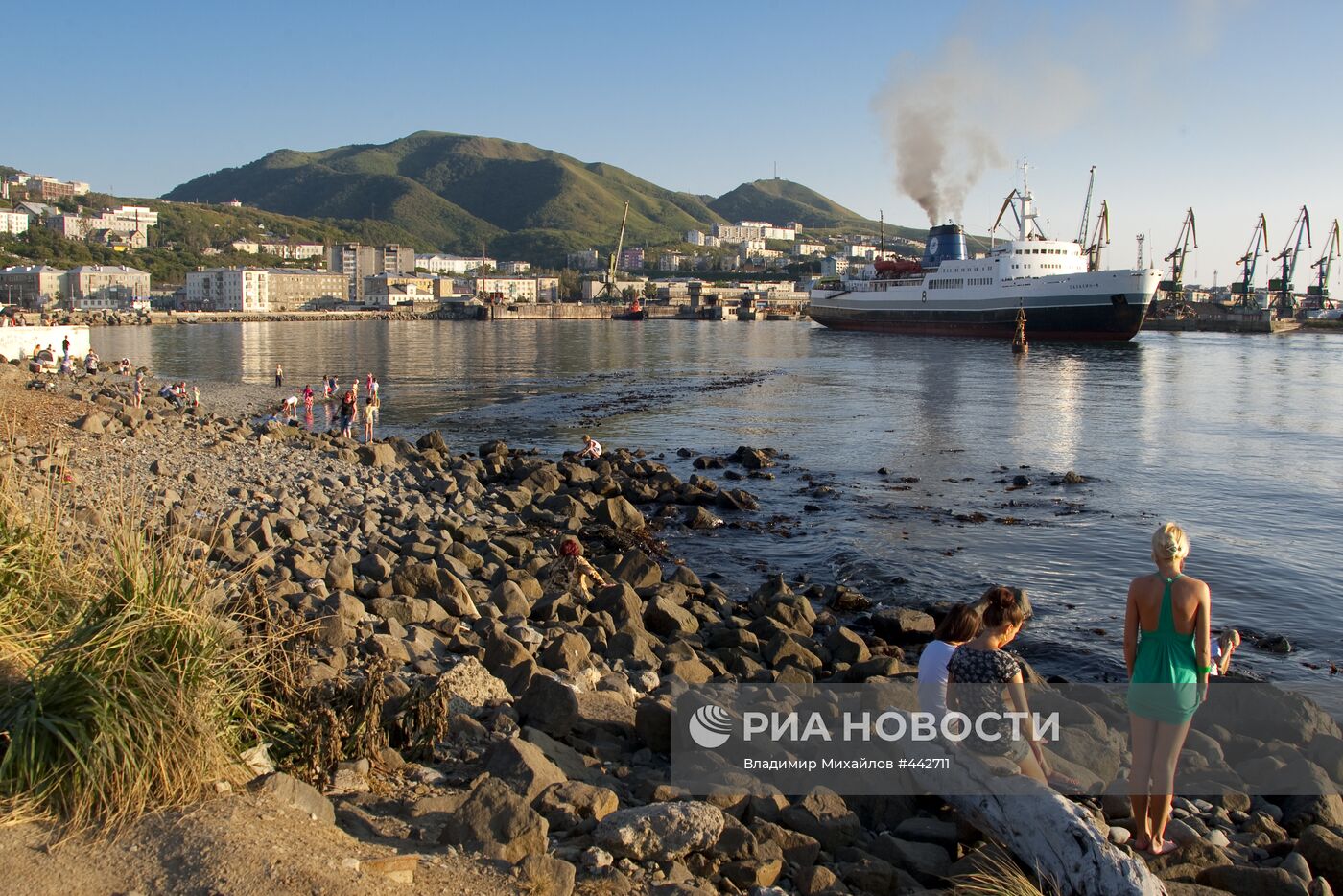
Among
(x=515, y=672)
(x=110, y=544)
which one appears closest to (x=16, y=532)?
(x=110, y=544)

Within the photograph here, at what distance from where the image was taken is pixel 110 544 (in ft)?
13.8

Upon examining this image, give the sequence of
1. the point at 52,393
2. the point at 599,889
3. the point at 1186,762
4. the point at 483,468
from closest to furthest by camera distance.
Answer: the point at 599,889 → the point at 1186,762 → the point at 483,468 → the point at 52,393

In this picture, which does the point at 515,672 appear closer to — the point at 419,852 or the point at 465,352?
the point at 419,852

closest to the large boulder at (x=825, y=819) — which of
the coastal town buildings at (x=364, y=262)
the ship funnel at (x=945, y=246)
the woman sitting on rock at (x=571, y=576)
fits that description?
the woman sitting on rock at (x=571, y=576)

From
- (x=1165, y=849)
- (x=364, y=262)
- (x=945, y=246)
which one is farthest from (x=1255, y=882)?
(x=364, y=262)

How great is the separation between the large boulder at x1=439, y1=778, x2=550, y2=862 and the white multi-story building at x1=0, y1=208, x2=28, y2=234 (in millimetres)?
182463

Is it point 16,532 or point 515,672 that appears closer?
point 16,532

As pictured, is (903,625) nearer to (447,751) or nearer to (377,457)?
(447,751)

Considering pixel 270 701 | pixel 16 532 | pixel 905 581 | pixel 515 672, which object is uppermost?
pixel 16 532

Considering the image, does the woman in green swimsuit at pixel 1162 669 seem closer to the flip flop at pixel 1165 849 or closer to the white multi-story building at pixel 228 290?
the flip flop at pixel 1165 849

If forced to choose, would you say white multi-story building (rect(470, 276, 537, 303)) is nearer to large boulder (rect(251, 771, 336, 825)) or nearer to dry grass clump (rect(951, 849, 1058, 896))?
large boulder (rect(251, 771, 336, 825))

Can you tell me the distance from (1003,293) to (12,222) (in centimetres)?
16050

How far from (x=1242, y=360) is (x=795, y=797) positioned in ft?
176

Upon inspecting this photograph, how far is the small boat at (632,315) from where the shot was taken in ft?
435
